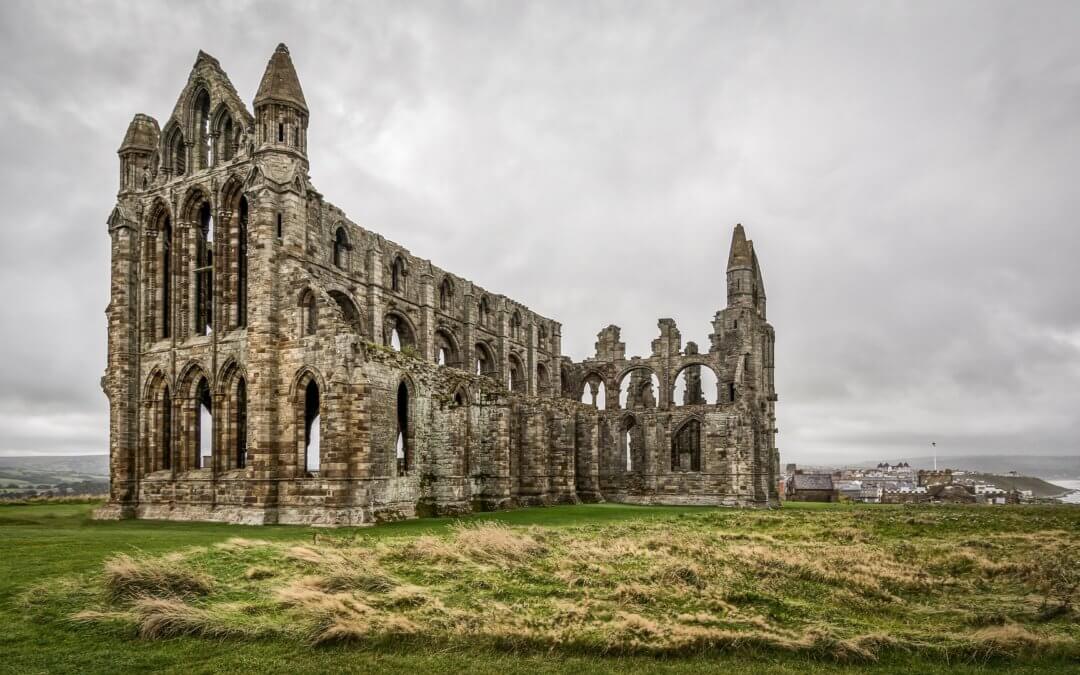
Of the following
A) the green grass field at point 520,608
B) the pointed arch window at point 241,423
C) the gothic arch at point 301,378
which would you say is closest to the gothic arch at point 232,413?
the pointed arch window at point 241,423

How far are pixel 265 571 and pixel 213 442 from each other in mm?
16238

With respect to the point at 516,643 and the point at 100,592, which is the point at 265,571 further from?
the point at 516,643

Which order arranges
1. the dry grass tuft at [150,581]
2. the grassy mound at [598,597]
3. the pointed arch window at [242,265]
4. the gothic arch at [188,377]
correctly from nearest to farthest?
the grassy mound at [598,597], the dry grass tuft at [150,581], the pointed arch window at [242,265], the gothic arch at [188,377]

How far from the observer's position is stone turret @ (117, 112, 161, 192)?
31.4 meters

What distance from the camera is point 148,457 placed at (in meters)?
29.3

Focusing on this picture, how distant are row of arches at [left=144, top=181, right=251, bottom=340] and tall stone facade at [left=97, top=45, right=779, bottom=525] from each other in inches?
2.8

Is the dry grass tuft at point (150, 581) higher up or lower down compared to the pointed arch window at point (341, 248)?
lower down

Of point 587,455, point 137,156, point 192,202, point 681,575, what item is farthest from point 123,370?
point 681,575

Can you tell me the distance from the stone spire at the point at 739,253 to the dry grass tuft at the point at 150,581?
139 ft

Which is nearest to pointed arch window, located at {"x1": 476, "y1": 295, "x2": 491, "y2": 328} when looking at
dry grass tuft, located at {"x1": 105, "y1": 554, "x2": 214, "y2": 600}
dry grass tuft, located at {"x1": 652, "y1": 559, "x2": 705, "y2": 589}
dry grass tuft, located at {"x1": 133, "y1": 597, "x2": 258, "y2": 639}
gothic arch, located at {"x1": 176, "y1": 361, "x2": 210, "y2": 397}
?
gothic arch, located at {"x1": 176, "y1": 361, "x2": 210, "y2": 397}

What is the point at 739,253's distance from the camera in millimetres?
49844

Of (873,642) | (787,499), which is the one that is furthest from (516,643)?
(787,499)

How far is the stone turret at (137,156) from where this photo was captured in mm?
Answer: 31391

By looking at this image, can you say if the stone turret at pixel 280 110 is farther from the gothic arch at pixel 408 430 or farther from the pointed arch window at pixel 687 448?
the pointed arch window at pixel 687 448
